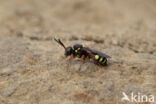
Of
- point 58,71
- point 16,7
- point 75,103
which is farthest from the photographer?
point 16,7

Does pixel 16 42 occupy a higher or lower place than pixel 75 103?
higher

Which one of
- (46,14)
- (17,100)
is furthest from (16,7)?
(17,100)

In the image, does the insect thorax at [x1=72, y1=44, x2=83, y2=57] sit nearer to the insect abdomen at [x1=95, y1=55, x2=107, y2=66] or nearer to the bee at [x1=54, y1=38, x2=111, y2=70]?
the bee at [x1=54, y1=38, x2=111, y2=70]

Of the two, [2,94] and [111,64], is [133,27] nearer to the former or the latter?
[111,64]

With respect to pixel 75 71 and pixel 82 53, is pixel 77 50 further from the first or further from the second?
pixel 75 71

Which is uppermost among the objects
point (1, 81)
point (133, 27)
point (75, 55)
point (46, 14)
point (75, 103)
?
point (46, 14)

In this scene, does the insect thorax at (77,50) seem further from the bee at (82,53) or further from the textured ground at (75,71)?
the textured ground at (75,71)

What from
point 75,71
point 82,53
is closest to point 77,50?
point 82,53

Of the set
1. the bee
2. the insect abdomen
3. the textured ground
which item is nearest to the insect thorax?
the bee

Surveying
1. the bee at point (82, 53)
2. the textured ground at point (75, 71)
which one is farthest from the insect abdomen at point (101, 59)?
the textured ground at point (75, 71)

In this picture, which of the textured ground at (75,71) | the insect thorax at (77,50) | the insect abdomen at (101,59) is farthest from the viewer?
the insect thorax at (77,50)

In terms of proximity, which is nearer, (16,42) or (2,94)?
(2,94)
